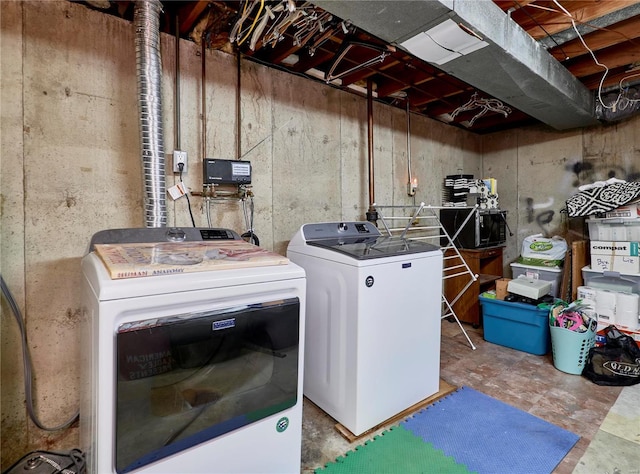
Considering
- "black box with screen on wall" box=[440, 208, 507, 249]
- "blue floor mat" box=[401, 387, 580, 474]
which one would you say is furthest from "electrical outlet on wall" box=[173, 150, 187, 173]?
"black box with screen on wall" box=[440, 208, 507, 249]

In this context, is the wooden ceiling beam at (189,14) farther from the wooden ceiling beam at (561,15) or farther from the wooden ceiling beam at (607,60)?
the wooden ceiling beam at (607,60)

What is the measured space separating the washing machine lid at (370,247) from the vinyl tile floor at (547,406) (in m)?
1.02

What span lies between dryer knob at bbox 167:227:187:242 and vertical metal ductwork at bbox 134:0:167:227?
0.12 meters

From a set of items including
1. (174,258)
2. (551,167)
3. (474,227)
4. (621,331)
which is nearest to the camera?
(174,258)

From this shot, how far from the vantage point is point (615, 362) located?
7.68 feet

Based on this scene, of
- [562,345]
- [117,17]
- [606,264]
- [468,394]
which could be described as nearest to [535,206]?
[606,264]

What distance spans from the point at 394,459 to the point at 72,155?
2.34 m

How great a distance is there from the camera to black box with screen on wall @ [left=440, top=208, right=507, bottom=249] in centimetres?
342

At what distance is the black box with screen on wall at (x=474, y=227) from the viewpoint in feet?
11.2

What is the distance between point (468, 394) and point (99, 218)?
2.59 metres

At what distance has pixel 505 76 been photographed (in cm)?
227

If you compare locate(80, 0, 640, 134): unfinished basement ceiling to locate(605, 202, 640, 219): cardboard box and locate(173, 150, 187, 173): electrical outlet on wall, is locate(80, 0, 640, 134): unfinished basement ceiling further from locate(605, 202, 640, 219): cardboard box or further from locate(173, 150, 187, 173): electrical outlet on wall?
locate(605, 202, 640, 219): cardboard box

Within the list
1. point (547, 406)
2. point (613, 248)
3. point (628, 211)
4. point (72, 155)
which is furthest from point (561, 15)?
point (72, 155)

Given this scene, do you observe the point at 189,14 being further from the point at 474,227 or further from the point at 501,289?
the point at 501,289
